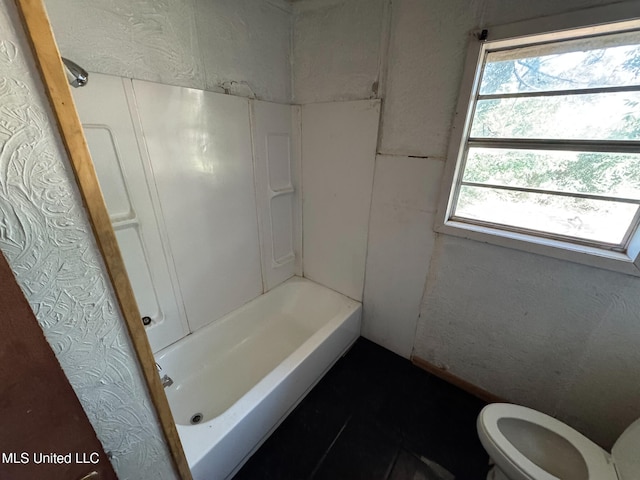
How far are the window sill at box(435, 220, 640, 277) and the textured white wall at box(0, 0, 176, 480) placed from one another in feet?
4.71

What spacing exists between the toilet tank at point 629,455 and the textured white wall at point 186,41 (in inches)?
88.5

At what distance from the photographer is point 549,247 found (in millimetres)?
1149

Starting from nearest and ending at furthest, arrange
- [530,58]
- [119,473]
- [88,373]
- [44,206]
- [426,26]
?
[44,206] < [88,373] < [119,473] < [530,58] < [426,26]

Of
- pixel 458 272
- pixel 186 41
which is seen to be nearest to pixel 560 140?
pixel 458 272

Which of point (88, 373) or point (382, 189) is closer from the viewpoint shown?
point (88, 373)

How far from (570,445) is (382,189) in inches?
54.5

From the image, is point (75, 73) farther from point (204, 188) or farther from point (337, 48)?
point (337, 48)

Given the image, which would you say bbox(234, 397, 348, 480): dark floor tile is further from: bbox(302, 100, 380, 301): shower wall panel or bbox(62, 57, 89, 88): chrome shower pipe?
bbox(62, 57, 89, 88): chrome shower pipe

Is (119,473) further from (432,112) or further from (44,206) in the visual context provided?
(432,112)

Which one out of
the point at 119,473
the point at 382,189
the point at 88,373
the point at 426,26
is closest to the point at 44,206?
the point at 88,373

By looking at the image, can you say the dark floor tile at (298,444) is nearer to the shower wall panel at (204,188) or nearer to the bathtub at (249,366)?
the bathtub at (249,366)

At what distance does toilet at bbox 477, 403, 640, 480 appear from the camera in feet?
2.94

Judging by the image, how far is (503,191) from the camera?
1.30 meters

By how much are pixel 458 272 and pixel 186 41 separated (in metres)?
1.81
